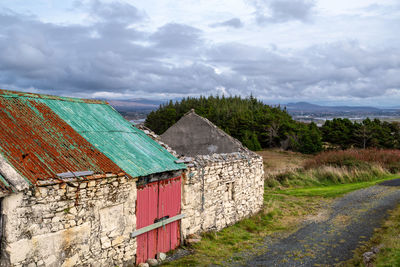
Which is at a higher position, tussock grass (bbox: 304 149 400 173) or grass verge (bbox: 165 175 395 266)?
tussock grass (bbox: 304 149 400 173)

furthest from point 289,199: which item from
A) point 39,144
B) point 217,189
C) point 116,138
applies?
point 39,144

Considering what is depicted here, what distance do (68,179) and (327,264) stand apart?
288 inches

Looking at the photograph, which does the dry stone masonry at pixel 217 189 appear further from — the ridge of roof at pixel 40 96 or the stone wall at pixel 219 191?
the ridge of roof at pixel 40 96

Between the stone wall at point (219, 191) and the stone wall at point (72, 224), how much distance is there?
266cm

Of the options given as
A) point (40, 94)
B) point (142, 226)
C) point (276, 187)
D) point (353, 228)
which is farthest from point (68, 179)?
point (276, 187)

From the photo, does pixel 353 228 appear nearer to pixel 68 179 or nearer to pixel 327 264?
pixel 327 264

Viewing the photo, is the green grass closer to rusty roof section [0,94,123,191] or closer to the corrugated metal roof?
the corrugated metal roof

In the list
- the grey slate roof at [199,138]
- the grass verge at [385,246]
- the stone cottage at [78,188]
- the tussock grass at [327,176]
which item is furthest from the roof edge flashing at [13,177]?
the tussock grass at [327,176]

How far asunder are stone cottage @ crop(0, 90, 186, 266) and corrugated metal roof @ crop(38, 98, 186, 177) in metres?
0.04

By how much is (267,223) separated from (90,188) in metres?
8.41

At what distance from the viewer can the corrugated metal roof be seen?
905 centimetres

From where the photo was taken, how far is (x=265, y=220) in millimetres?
13922

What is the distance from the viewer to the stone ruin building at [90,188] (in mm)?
6531

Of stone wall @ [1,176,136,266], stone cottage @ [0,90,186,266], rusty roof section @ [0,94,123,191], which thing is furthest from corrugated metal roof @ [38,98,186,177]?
stone wall @ [1,176,136,266]
